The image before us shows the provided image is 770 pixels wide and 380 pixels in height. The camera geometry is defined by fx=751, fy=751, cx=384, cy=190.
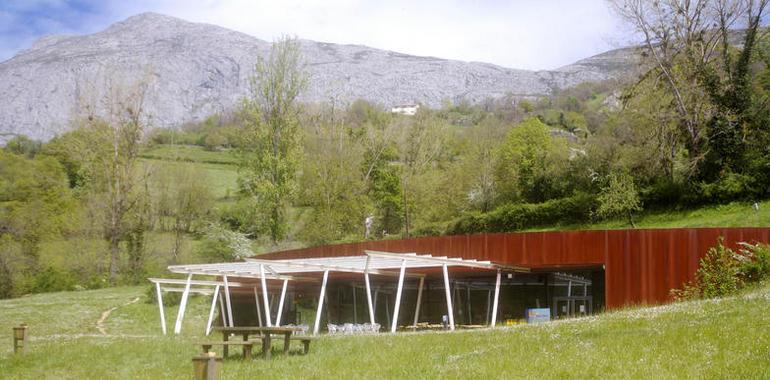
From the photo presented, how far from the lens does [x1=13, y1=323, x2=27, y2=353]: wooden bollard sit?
20470 millimetres

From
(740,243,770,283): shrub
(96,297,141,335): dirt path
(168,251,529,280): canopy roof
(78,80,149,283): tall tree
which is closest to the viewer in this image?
(740,243,770,283): shrub

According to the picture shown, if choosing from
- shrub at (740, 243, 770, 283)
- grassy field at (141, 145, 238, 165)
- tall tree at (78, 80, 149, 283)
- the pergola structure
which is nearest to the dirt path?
the pergola structure

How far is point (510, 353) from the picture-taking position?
43.8ft

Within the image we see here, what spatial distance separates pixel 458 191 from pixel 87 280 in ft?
91.2

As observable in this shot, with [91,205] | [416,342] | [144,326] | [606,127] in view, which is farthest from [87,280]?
[416,342]

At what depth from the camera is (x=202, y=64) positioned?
200 metres

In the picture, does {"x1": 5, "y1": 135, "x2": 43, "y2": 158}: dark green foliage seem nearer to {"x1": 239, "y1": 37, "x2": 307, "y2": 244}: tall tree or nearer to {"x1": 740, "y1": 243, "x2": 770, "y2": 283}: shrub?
{"x1": 239, "y1": 37, "x2": 307, "y2": 244}: tall tree

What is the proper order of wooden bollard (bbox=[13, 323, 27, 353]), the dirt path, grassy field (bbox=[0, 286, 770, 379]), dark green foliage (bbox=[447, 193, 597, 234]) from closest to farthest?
grassy field (bbox=[0, 286, 770, 379]) < wooden bollard (bbox=[13, 323, 27, 353]) < the dirt path < dark green foliage (bbox=[447, 193, 597, 234])

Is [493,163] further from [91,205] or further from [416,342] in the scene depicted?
[416,342]

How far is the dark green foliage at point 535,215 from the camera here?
132 feet

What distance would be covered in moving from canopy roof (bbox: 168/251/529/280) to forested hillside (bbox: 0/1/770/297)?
16.2 meters

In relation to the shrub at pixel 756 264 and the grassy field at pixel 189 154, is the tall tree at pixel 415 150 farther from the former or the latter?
the shrub at pixel 756 264

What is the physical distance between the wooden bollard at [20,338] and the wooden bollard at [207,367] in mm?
14392

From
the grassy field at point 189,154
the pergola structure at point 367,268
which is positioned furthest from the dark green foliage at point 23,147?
the pergola structure at point 367,268
